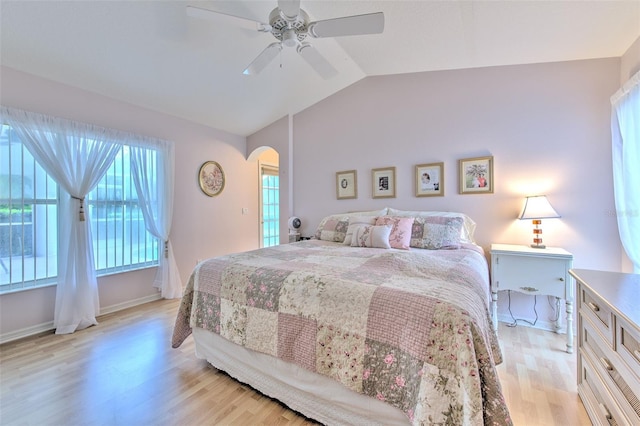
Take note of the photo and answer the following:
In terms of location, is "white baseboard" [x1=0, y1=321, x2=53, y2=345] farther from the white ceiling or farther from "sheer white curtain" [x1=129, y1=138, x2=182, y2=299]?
the white ceiling

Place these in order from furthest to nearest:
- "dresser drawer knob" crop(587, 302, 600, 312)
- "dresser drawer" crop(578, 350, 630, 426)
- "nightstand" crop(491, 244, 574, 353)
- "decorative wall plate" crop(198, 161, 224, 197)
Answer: "decorative wall plate" crop(198, 161, 224, 197)
"nightstand" crop(491, 244, 574, 353)
"dresser drawer knob" crop(587, 302, 600, 312)
"dresser drawer" crop(578, 350, 630, 426)

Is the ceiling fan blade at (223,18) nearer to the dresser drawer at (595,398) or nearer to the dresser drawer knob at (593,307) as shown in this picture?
the dresser drawer knob at (593,307)

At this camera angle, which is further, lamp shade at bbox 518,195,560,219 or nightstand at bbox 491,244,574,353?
lamp shade at bbox 518,195,560,219

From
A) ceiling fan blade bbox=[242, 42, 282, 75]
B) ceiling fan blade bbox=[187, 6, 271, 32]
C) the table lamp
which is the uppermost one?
ceiling fan blade bbox=[187, 6, 271, 32]

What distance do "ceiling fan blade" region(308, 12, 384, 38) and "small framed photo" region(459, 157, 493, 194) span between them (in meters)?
1.75

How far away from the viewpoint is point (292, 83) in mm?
3311

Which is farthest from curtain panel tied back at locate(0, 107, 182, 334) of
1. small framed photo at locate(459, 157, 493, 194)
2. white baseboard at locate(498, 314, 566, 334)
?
white baseboard at locate(498, 314, 566, 334)

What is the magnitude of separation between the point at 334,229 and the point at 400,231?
807 mm

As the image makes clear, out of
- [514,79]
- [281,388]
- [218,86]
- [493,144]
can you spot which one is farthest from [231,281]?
[514,79]

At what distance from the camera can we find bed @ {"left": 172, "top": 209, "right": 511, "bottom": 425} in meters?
1.01

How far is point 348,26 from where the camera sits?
1737 millimetres

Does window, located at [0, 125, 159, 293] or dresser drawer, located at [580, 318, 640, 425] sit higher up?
window, located at [0, 125, 159, 293]

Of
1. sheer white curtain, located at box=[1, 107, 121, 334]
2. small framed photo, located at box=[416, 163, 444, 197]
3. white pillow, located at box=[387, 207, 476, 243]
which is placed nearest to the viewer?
sheer white curtain, located at box=[1, 107, 121, 334]

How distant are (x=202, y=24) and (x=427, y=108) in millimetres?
2395
